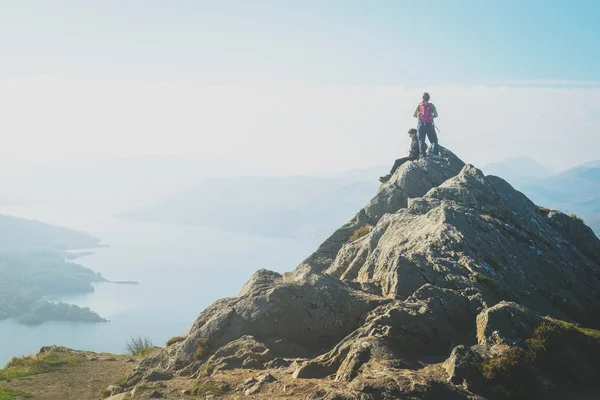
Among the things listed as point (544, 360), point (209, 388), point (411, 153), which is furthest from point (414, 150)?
point (209, 388)

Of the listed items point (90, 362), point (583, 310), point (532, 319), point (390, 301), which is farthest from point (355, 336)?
point (90, 362)

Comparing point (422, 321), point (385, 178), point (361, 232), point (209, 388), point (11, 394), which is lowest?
point (11, 394)

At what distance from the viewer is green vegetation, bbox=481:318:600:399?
12.3 metres

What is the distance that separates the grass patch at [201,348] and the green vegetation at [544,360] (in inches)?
431

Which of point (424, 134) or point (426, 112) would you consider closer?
point (426, 112)

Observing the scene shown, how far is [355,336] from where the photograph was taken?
1541 cm

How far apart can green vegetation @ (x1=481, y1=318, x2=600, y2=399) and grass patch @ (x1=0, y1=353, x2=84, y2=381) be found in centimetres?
2211

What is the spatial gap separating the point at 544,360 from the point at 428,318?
147 inches

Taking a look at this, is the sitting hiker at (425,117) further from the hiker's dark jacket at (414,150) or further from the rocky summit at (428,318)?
the rocky summit at (428,318)

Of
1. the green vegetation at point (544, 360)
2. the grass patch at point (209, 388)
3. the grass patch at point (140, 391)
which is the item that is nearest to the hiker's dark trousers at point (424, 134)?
the green vegetation at point (544, 360)

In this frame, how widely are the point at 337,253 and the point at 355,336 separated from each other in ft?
42.2

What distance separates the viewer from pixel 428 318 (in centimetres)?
1562

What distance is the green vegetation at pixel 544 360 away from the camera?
12.3 m

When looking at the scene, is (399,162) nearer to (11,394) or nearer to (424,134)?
(424,134)
